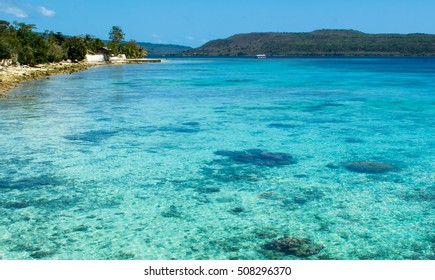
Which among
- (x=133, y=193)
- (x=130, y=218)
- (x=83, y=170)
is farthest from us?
(x=83, y=170)

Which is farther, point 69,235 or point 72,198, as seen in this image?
point 72,198

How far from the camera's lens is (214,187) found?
11.6m

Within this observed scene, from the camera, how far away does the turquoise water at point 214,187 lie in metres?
8.29

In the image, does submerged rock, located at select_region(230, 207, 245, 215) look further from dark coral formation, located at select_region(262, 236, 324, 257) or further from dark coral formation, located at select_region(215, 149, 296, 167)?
dark coral formation, located at select_region(215, 149, 296, 167)

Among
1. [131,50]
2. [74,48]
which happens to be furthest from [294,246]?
[131,50]

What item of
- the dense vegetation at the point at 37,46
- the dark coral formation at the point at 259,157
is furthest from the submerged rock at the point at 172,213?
the dense vegetation at the point at 37,46

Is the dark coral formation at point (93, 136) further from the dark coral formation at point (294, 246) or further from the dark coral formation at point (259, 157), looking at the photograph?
the dark coral formation at point (294, 246)

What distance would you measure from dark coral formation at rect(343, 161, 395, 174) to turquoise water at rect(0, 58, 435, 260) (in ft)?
0.11

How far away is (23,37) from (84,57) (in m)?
31.2

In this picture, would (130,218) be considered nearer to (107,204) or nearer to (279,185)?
(107,204)

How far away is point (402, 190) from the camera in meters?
11.3

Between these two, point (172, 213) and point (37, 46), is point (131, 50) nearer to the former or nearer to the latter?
point (37, 46)
